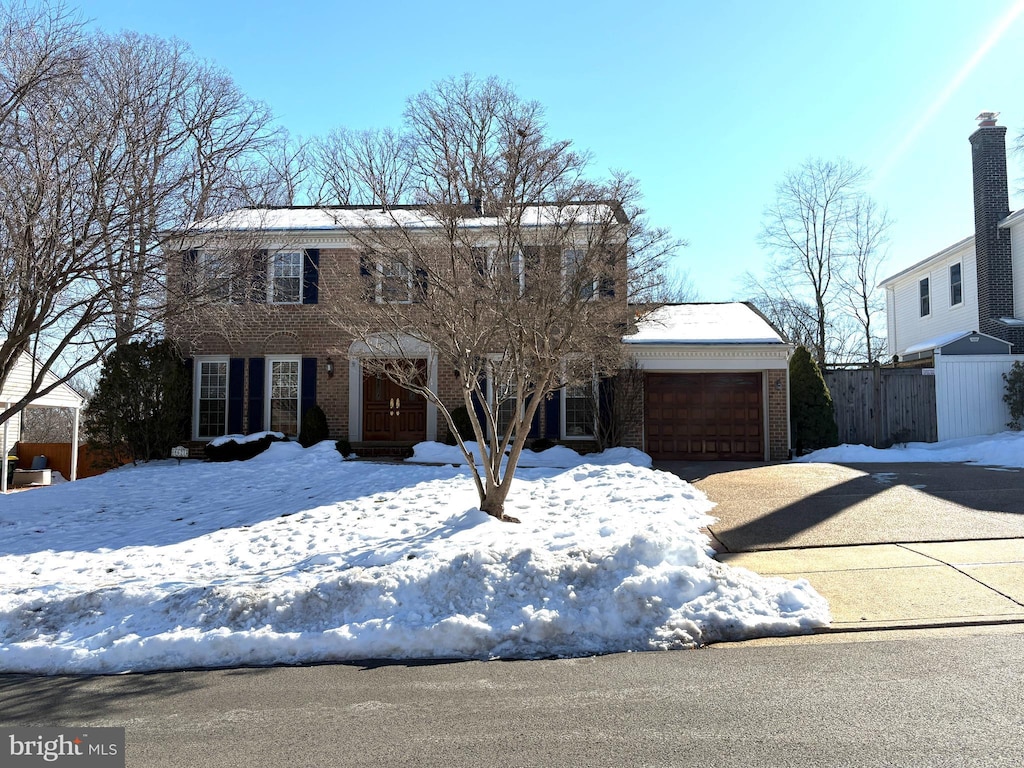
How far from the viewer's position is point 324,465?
44.5 feet

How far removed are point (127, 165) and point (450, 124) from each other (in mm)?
4091

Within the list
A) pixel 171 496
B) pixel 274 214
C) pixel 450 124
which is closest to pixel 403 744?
pixel 450 124

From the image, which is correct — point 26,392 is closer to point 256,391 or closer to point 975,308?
point 256,391

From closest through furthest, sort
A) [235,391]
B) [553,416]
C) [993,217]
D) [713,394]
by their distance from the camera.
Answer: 1. [713,394]
2. [553,416]
3. [235,391]
4. [993,217]

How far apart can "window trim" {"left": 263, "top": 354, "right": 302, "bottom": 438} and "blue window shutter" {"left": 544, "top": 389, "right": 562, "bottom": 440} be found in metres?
5.93

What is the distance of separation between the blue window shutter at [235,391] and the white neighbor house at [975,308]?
1659 centimetres

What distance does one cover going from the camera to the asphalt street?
3.39 meters

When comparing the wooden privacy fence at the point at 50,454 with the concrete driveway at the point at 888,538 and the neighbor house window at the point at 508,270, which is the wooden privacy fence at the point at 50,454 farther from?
the concrete driveway at the point at 888,538

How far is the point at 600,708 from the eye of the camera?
3939 millimetres

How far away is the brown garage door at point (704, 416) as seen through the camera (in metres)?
15.9

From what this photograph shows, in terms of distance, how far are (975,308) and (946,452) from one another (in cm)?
817

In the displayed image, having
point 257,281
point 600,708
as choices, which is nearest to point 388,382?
point 257,281

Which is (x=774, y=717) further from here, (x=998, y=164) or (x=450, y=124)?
(x=998, y=164)

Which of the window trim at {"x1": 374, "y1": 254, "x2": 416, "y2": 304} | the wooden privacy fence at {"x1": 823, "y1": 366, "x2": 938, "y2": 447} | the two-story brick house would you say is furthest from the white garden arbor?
the wooden privacy fence at {"x1": 823, "y1": 366, "x2": 938, "y2": 447}
